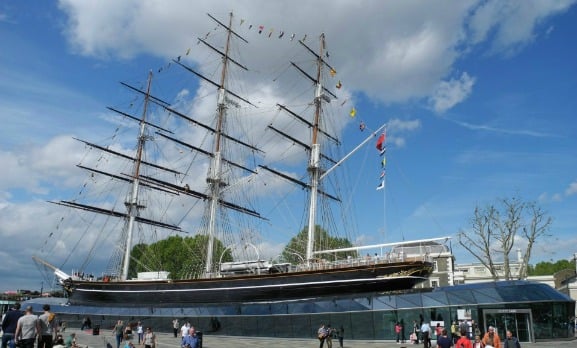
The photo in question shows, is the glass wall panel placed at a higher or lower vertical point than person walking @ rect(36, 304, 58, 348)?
lower

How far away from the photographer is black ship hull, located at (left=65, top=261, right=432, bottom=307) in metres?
33.0

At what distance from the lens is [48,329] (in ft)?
41.1

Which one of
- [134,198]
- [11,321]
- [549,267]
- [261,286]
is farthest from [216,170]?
[549,267]

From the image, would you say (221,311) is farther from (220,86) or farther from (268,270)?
(220,86)

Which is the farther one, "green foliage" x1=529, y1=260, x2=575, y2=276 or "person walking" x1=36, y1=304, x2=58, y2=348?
"green foliage" x1=529, y1=260, x2=575, y2=276

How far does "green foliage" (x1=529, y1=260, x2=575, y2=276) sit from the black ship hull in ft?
251

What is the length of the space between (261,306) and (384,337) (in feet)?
33.2

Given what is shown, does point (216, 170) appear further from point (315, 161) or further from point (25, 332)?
point (25, 332)

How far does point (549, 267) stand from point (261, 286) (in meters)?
84.6

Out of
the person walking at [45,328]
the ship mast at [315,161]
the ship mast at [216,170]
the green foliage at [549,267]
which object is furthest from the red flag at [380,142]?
the green foliage at [549,267]

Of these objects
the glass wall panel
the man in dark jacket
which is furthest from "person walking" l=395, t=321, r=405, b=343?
the man in dark jacket

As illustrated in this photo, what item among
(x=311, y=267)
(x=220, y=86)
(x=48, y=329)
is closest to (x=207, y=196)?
(x=220, y=86)

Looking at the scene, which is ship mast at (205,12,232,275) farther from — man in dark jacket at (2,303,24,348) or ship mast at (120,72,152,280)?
man in dark jacket at (2,303,24,348)

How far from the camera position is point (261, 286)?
37656 mm
